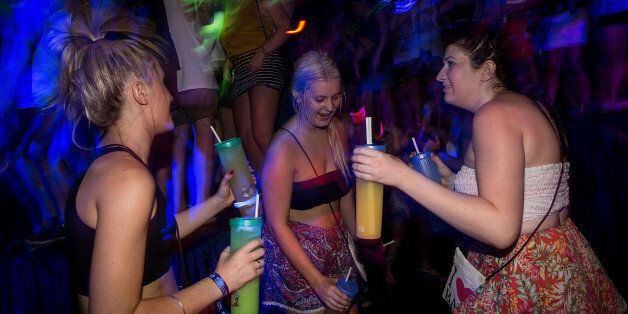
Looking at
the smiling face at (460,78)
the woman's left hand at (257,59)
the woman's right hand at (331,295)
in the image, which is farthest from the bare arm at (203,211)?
the woman's left hand at (257,59)

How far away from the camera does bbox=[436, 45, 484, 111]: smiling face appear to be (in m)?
1.99

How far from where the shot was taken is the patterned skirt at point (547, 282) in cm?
172

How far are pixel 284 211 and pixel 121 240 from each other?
1166 mm

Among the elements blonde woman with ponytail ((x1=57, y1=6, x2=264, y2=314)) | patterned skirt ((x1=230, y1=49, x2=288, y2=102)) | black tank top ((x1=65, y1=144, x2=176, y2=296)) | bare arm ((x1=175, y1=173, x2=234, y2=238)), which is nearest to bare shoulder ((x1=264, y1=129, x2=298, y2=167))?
bare arm ((x1=175, y1=173, x2=234, y2=238))

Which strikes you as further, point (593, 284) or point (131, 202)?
point (593, 284)

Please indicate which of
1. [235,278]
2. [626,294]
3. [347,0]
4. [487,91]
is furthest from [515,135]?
[347,0]

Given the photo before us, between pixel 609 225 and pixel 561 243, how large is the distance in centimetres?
249

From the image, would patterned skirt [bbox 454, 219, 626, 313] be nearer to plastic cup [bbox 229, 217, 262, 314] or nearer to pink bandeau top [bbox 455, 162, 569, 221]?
pink bandeau top [bbox 455, 162, 569, 221]

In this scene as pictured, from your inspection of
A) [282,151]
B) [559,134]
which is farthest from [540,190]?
[282,151]

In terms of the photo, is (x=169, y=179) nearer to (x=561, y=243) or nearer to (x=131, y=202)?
(x=131, y=202)

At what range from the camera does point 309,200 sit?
2514 millimetres

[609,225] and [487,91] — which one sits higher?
[487,91]

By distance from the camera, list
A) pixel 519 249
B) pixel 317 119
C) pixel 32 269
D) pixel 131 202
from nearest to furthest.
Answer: pixel 131 202 → pixel 519 249 → pixel 32 269 → pixel 317 119

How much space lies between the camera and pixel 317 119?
107 inches
